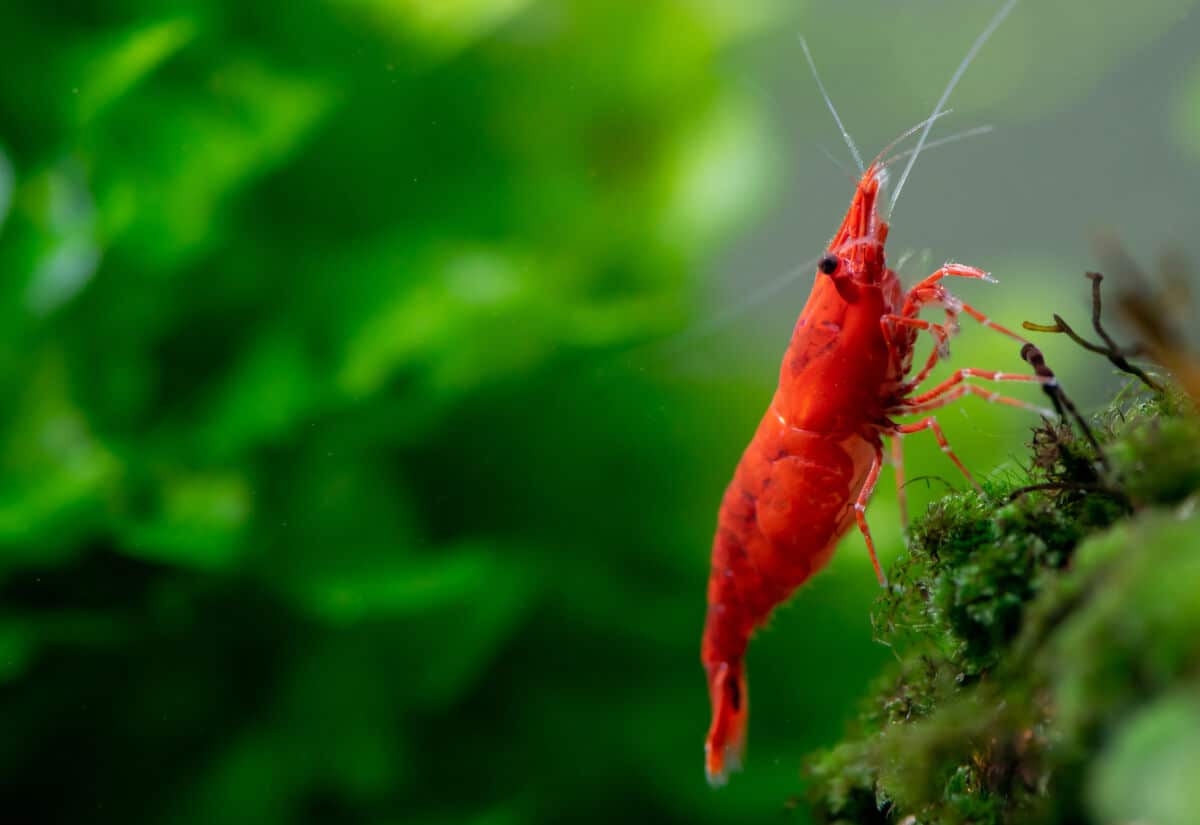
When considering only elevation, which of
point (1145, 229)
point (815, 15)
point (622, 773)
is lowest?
point (622, 773)

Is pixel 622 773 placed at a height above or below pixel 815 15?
below

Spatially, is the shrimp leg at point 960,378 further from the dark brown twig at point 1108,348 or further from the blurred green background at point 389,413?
the blurred green background at point 389,413

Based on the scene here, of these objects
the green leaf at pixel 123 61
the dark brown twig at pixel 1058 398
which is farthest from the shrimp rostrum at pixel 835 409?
the green leaf at pixel 123 61

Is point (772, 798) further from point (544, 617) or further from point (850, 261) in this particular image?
point (850, 261)

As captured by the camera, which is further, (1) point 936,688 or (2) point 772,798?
(2) point 772,798

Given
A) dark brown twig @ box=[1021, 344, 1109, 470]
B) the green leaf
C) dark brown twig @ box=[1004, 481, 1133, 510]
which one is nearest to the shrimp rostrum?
dark brown twig @ box=[1021, 344, 1109, 470]

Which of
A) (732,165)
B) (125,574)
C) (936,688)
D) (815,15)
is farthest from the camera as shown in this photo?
(815,15)

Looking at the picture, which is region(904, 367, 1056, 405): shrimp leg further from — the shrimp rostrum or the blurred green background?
the blurred green background

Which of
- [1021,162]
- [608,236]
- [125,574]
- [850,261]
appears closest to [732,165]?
[608,236]
